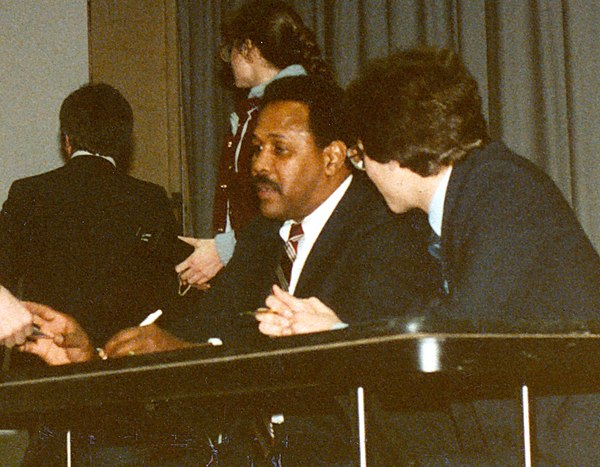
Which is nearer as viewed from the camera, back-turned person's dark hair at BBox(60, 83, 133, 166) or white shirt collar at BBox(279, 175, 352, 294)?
white shirt collar at BBox(279, 175, 352, 294)

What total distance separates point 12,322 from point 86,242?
1172 millimetres

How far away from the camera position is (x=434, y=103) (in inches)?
71.8

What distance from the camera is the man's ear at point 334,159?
7.59ft

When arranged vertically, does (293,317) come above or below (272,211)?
below

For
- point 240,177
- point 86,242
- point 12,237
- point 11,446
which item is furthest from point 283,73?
point 11,446

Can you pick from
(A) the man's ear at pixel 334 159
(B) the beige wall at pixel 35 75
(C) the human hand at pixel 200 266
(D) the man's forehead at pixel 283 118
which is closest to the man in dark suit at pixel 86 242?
(C) the human hand at pixel 200 266

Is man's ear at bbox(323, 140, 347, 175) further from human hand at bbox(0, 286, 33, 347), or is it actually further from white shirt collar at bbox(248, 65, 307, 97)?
human hand at bbox(0, 286, 33, 347)

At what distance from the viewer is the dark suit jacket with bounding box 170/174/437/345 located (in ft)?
6.22

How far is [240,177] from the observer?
9.71ft

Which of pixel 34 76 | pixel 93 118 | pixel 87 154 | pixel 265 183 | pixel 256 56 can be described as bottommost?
pixel 265 183

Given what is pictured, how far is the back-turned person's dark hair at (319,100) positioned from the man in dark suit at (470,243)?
0.86 ft

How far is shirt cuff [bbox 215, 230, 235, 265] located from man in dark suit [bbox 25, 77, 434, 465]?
0.20m

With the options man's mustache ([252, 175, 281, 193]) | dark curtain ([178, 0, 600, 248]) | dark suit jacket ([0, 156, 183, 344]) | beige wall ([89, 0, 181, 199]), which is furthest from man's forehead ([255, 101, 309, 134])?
beige wall ([89, 0, 181, 199])

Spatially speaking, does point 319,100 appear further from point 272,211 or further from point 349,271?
point 349,271
